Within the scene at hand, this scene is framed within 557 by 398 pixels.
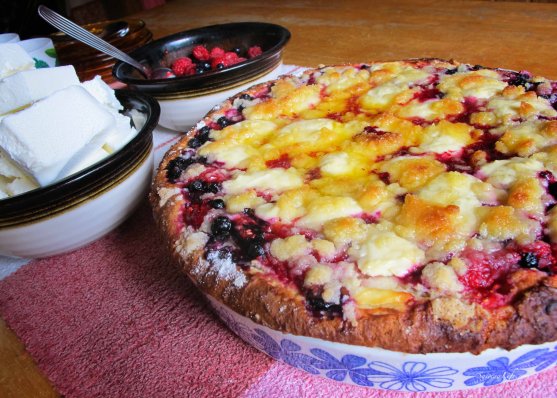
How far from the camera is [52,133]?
1.16m

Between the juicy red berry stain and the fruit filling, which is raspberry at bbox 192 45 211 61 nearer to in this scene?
the fruit filling

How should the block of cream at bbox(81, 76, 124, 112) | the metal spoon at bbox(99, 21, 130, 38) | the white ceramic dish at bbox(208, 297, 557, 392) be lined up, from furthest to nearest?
the metal spoon at bbox(99, 21, 130, 38), the block of cream at bbox(81, 76, 124, 112), the white ceramic dish at bbox(208, 297, 557, 392)

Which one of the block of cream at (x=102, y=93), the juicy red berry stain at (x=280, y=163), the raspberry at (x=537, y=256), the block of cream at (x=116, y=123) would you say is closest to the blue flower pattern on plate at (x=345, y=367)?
the raspberry at (x=537, y=256)

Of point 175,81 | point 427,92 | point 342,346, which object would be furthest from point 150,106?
point 342,346

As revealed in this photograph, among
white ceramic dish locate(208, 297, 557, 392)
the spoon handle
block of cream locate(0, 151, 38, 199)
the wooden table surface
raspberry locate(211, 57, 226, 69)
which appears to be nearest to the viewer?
white ceramic dish locate(208, 297, 557, 392)

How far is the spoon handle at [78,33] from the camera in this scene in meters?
1.60

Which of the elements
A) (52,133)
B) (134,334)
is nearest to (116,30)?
(52,133)

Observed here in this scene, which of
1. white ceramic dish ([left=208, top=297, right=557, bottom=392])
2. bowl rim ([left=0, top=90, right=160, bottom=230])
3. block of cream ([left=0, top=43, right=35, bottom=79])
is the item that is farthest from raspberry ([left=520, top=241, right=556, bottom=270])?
block of cream ([left=0, top=43, right=35, bottom=79])

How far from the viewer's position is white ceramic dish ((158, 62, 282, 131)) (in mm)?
1657

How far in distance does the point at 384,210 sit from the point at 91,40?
1308 mm

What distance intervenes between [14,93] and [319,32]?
1666 mm

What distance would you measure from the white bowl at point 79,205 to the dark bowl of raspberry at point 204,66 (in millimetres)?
290

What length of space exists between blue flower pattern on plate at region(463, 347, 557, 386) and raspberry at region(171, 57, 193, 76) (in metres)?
1.50

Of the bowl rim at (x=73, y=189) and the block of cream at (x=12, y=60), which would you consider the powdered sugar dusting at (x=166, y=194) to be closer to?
the bowl rim at (x=73, y=189)
